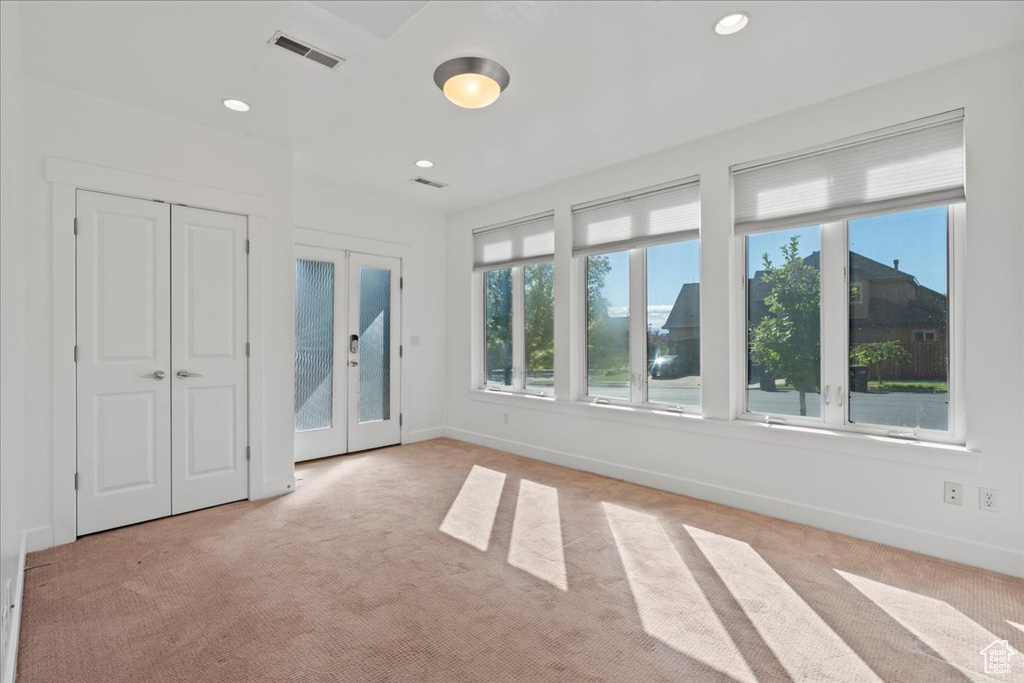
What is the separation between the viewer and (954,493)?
8.93 ft

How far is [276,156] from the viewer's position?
12.8ft

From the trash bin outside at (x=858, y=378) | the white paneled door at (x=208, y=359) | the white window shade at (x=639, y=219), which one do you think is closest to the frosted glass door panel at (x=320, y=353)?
the white paneled door at (x=208, y=359)

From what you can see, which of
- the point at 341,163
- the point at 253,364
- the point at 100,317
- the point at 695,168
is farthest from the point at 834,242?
the point at 100,317

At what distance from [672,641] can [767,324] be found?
238cm

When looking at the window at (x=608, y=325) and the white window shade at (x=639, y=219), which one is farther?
the window at (x=608, y=325)

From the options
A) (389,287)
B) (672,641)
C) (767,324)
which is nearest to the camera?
(672,641)

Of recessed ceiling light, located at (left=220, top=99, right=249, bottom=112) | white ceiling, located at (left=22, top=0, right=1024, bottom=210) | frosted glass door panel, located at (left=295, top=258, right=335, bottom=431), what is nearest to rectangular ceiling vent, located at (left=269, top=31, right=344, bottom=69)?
white ceiling, located at (left=22, top=0, right=1024, bottom=210)

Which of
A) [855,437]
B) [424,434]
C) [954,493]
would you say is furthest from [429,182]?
[954,493]

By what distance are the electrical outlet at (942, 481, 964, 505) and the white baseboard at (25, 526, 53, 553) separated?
517cm

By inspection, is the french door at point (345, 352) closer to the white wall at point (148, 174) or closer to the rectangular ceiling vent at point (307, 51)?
the white wall at point (148, 174)

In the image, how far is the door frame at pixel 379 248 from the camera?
16.0 feet

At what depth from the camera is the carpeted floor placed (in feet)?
6.14

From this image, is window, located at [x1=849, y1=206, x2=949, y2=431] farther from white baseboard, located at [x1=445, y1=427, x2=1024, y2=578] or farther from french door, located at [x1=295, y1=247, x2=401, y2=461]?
french door, located at [x1=295, y1=247, x2=401, y2=461]

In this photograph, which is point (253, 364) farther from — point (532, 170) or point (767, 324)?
point (767, 324)
